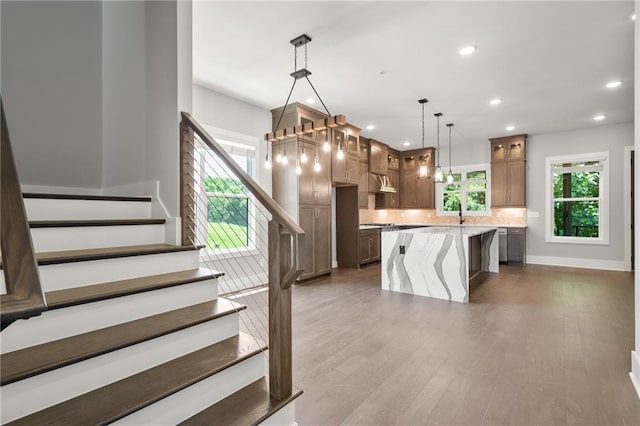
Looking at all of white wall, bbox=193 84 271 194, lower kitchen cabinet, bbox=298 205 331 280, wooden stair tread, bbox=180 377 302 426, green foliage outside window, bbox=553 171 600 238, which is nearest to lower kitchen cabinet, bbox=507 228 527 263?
green foliage outside window, bbox=553 171 600 238

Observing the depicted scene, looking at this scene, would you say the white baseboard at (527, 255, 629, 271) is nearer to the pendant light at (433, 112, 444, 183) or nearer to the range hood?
the pendant light at (433, 112, 444, 183)

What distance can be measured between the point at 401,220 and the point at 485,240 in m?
2.98

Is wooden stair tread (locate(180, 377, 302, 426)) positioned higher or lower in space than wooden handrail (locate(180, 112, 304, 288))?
lower

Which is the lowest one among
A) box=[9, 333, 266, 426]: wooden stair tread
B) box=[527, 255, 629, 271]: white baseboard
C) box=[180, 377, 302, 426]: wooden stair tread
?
box=[527, 255, 629, 271]: white baseboard

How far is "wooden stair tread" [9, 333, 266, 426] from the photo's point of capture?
1.21 meters

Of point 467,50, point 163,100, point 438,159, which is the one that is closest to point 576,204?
point 438,159

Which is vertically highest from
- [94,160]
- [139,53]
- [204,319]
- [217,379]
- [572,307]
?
[139,53]

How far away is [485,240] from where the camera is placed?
624cm

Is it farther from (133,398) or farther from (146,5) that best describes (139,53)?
(133,398)

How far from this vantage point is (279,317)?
65.3 inches

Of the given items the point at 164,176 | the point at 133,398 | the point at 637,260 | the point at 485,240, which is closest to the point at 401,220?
the point at 485,240

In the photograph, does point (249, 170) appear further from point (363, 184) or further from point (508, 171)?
point (508, 171)

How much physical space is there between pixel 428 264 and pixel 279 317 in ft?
10.9

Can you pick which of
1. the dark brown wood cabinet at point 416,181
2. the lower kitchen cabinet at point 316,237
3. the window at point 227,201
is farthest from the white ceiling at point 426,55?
the dark brown wood cabinet at point 416,181
